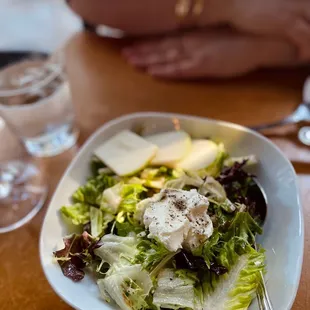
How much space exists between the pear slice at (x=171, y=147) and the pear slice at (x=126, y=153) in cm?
1

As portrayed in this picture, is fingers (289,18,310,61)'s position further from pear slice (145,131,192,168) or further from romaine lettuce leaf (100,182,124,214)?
romaine lettuce leaf (100,182,124,214)

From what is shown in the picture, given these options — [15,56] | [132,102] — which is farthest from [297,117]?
[15,56]

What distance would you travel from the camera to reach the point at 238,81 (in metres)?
A: 1.03

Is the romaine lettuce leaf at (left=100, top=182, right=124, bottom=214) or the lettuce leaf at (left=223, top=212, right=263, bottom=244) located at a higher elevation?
the lettuce leaf at (left=223, top=212, right=263, bottom=244)

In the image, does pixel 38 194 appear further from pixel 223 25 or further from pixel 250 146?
pixel 223 25

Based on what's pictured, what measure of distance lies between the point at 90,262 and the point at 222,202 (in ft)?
0.64

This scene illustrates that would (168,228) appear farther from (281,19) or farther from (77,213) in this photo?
(281,19)

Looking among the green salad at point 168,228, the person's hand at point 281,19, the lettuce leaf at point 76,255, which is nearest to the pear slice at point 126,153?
the green salad at point 168,228

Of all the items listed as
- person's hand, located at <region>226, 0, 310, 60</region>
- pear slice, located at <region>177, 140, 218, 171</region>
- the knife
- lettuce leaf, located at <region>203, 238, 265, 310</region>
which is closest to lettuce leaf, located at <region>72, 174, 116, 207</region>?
pear slice, located at <region>177, 140, 218, 171</region>

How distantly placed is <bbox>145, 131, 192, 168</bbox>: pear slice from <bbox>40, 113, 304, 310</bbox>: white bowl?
0.10 feet

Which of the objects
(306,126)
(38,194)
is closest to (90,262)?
(38,194)

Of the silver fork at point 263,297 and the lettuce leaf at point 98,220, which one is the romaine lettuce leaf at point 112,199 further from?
the silver fork at point 263,297

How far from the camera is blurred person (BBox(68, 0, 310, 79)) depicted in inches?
40.0

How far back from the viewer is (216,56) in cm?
104
